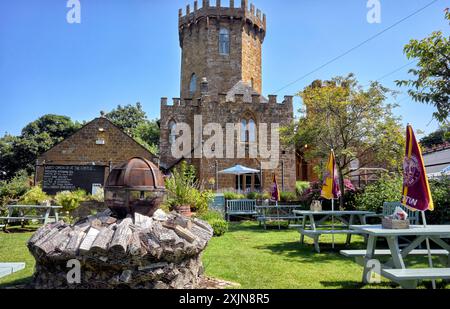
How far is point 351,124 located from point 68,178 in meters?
13.7

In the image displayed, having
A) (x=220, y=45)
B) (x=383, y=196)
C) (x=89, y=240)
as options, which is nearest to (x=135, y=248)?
(x=89, y=240)

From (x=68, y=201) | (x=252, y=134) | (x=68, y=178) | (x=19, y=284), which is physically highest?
(x=252, y=134)

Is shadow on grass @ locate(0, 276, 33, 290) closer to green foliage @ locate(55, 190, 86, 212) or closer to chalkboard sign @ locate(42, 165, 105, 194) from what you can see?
green foliage @ locate(55, 190, 86, 212)

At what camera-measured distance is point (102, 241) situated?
143 inches

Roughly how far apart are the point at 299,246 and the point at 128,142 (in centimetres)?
1317

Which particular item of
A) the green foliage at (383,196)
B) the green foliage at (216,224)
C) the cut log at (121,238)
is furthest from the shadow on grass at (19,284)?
the green foliage at (383,196)

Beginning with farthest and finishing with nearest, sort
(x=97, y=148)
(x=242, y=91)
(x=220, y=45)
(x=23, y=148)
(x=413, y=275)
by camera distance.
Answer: (x=23, y=148)
(x=220, y=45)
(x=242, y=91)
(x=97, y=148)
(x=413, y=275)

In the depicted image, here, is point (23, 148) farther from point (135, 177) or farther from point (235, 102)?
point (135, 177)

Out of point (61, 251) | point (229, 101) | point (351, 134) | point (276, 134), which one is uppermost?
point (229, 101)

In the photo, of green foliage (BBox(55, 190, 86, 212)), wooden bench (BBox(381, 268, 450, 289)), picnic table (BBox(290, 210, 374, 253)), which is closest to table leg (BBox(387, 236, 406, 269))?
wooden bench (BBox(381, 268, 450, 289))

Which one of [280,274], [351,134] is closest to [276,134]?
[351,134]

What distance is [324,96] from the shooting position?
12188 millimetres
